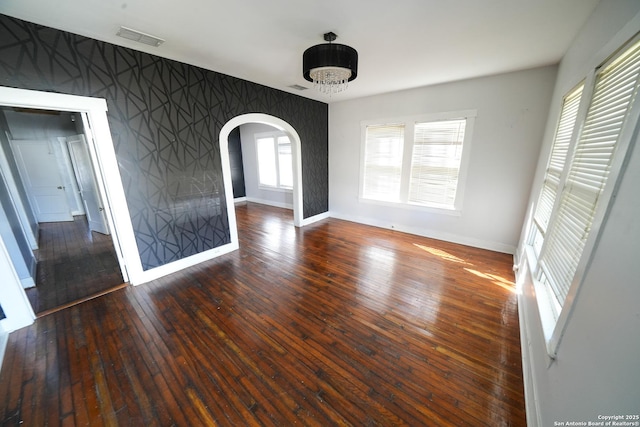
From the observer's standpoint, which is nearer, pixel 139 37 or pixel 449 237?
pixel 139 37

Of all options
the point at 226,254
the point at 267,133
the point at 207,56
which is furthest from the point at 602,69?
the point at 267,133

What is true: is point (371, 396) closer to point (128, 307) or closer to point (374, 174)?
point (128, 307)

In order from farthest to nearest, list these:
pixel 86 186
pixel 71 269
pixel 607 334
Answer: pixel 86 186
pixel 71 269
pixel 607 334

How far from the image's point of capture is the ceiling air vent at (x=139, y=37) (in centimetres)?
211

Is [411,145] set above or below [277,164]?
above

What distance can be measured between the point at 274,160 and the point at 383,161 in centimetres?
332

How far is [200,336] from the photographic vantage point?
2012 millimetres

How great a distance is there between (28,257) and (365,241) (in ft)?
16.4

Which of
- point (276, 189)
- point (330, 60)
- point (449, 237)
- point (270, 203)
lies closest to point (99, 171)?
point (330, 60)

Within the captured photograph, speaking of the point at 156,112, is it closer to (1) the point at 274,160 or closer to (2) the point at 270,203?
(1) the point at 274,160

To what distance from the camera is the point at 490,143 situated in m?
3.40

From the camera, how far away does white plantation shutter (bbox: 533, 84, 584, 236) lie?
6.55ft

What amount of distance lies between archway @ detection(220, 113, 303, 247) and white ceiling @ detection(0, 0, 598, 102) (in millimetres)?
817

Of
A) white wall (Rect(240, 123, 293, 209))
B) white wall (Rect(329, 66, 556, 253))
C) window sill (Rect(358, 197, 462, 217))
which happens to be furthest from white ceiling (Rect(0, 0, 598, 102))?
white wall (Rect(240, 123, 293, 209))
